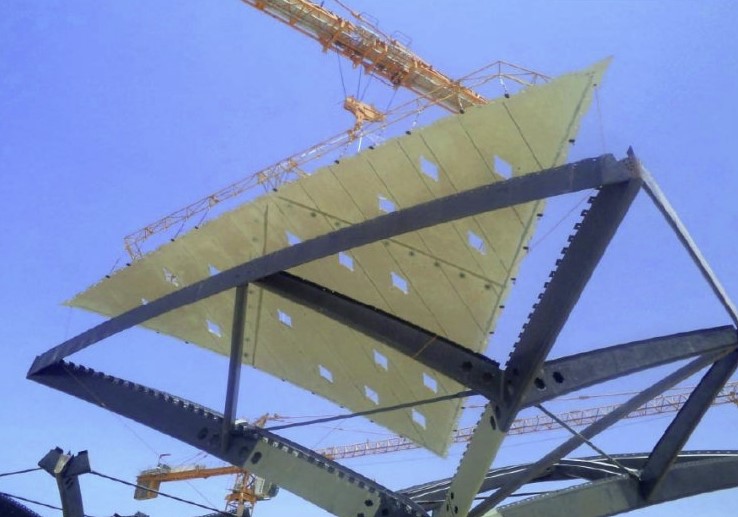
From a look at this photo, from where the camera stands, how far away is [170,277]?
17.9m

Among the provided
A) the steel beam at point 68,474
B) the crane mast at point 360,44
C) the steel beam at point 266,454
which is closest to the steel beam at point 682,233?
the steel beam at point 266,454

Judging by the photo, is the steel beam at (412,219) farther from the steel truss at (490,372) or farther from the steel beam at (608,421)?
the steel beam at (608,421)

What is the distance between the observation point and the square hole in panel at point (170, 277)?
17.8m

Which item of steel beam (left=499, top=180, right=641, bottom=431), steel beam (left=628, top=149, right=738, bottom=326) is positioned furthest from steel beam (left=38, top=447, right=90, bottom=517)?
steel beam (left=628, top=149, right=738, bottom=326)

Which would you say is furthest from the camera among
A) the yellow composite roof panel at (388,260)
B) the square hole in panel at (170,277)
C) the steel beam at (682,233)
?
the square hole in panel at (170,277)

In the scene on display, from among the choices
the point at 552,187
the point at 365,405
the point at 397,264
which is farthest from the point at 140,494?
the point at 552,187

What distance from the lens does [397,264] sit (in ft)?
53.4

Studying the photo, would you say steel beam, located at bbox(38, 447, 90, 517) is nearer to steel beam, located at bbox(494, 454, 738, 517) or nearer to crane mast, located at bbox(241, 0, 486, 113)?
steel beam, located at bbox(494, 454, 738, 517)

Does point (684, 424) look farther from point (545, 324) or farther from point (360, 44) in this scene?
point (360, 44)

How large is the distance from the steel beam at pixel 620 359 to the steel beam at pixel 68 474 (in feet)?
28.6

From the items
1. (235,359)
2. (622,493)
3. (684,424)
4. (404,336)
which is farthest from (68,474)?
(684,424)

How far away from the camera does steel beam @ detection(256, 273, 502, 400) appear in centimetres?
1352

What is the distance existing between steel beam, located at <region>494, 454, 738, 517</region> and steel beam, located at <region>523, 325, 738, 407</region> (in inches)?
117

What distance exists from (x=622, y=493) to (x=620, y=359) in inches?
154
